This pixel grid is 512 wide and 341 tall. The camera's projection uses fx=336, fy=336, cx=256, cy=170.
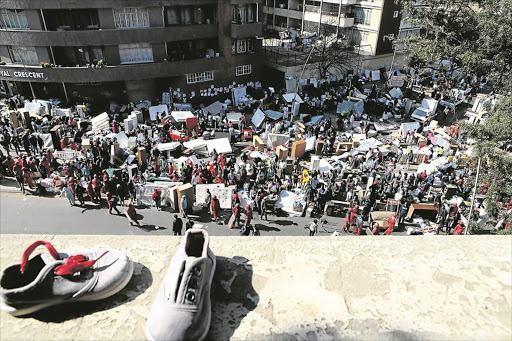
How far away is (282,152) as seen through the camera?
68.7ft

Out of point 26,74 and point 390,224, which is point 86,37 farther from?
point 390,224

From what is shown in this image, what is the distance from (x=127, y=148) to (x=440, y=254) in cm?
2025

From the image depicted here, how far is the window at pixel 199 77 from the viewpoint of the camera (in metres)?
30.4

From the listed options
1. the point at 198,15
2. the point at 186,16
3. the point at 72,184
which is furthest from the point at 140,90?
the point at 72,184

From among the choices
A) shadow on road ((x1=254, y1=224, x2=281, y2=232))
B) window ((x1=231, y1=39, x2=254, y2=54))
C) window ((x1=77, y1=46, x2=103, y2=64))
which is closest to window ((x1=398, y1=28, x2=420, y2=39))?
window ((x1=231, y1=39, x2=254, y2=54))

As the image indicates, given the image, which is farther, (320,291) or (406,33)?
(406,33)

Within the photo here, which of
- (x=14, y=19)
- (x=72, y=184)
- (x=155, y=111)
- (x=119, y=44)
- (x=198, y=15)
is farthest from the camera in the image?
(x=198, y=15)

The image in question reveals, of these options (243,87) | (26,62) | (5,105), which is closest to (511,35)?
(243,87)

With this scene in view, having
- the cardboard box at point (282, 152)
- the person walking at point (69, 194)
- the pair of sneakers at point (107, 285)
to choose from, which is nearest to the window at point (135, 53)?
the cardboard box at point (282, 152)

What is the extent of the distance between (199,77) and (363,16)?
2241 centimetres

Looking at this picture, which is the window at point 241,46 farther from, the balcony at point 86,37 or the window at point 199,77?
the balcony at point 86,37

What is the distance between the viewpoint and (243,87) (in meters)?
32.4

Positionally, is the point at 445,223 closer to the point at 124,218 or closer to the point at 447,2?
the point at 124,218

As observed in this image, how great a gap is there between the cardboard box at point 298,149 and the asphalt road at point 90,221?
6337 millimetres
